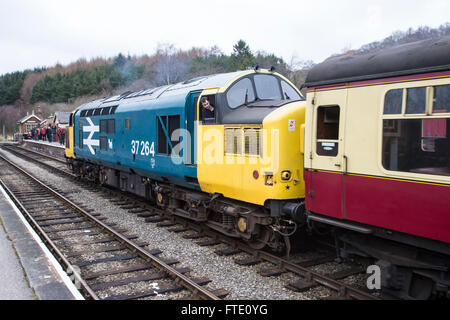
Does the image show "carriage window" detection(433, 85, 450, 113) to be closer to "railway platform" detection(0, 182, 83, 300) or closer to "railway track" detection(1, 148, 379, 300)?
"railway track" detection(1, 148, 379, 300)

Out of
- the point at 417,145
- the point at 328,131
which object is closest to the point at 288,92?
the point at 328,131

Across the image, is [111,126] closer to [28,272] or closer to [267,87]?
[267,87]

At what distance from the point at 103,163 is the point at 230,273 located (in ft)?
27.8

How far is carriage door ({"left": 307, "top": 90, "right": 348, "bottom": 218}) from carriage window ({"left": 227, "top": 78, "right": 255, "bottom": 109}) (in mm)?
2309

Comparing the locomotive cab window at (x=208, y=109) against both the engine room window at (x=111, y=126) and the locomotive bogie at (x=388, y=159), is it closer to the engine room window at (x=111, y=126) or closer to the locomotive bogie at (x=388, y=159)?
the locomotive bogie at (x=388, y=159)

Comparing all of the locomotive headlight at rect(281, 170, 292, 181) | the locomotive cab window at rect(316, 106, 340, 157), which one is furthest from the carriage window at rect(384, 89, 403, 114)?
the locomotive headlight at rect(281, 170, 292, 181)

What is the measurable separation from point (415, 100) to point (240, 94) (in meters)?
3.82

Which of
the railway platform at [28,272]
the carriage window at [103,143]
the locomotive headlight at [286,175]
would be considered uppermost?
the carriage window at [103,143]

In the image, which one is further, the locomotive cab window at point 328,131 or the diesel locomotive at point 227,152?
the diesel locomotive at point 227,152

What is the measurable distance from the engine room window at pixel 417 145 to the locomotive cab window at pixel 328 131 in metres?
0.79

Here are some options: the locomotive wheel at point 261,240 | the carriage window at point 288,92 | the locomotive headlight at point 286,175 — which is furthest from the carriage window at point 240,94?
the locomotive wheel at point 261,240

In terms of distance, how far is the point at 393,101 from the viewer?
4.42 meters

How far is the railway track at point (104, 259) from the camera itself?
584cm
